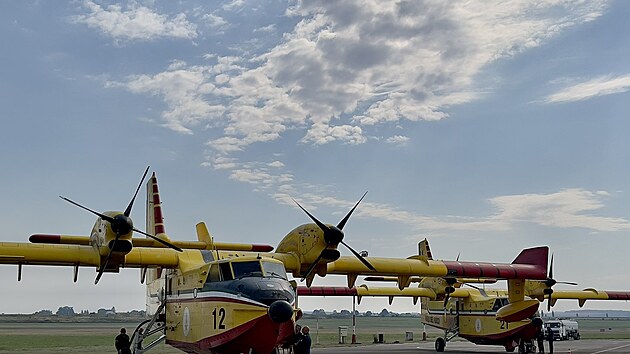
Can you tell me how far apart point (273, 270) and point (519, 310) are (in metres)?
15.1

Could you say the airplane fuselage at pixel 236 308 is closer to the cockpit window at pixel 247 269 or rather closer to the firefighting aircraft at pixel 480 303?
the cockpit window at pixel 247 269

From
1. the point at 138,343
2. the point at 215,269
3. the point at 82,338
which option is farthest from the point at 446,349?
the point at 82,338

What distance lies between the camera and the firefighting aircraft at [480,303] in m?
28.1

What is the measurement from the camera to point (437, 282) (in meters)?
32.2

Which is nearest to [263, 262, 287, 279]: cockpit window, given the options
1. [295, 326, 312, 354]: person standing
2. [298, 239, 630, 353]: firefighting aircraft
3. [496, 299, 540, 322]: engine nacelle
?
[295, 326, 312, 354]: person standing

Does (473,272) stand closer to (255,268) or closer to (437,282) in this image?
(437,282)

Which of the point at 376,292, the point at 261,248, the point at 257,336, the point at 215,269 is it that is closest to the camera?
the point at 257,336

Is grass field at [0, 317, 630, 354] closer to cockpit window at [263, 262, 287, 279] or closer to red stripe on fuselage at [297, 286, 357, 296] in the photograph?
red stripe on fuselage at [297, 286, 357, 296]

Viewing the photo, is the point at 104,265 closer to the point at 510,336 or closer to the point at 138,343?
the point at 138,343

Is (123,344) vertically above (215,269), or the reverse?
(215,269)

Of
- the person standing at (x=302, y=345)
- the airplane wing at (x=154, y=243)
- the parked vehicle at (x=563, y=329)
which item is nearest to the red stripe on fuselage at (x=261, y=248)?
the airplane wing at (x=154, y=243)

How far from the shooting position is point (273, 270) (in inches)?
607

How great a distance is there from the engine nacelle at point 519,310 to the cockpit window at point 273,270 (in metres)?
14.8

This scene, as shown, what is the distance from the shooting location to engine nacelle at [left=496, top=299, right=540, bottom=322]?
26781mm
